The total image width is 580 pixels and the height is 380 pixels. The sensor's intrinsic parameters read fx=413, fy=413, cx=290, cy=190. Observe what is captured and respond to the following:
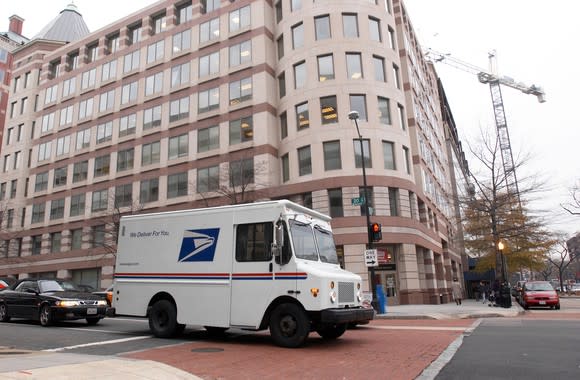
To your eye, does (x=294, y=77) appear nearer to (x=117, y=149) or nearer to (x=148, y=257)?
(x=117, y=149)

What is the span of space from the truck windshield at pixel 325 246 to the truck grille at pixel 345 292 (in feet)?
2.69

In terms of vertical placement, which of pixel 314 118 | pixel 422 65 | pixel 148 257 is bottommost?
pixel 148 257

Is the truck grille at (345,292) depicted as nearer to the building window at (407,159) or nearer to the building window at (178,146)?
the building window at (407,159)

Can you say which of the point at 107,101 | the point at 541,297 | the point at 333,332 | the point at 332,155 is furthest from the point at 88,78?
the point at 541,297

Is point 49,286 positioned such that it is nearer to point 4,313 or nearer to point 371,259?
point 4,313

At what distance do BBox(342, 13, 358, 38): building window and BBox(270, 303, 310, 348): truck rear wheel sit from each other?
25947 millimetres

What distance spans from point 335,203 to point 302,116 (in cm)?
716

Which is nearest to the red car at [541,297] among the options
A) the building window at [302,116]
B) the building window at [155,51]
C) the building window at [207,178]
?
the building window at [302,116]

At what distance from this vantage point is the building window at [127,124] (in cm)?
3969

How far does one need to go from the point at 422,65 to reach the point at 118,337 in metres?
46.6

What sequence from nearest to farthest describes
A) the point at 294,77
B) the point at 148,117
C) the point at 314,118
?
the point at 314,118 → the point at 294,77 → the point at 148,117

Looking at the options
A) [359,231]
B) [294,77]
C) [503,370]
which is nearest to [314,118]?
[294,77]

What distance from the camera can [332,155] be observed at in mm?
28656

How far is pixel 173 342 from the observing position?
10.4 metres
